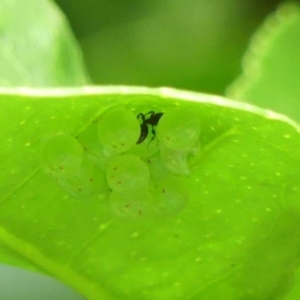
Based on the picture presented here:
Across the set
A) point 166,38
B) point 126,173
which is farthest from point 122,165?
point 166,38

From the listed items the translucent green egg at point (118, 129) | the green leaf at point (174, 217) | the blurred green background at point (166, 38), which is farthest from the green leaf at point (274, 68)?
the translucent green egg at point (118, 129)

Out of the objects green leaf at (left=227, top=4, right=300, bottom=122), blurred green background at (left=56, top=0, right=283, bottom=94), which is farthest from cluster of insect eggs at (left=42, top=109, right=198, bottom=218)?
blurred green background at (left=56, top=0, right=283, bottom=94)

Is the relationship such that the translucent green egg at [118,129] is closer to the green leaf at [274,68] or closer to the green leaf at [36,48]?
the green leaf at [36,48]

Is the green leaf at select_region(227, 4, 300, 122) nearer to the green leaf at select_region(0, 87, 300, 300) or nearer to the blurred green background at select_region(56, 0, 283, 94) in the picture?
the blurred green background at select_region(56, 0, 283, 94)

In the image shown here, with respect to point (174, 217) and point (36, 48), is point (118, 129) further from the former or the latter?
point (36, 48)

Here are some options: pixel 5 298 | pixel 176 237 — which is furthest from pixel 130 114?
pixel 5 298

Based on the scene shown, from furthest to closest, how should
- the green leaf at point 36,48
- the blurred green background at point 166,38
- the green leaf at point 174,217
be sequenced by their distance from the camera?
the blurred green background at point 166,38 < the green leaf at point 36,48 < the green leaf at point 174,217
